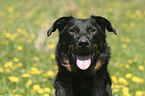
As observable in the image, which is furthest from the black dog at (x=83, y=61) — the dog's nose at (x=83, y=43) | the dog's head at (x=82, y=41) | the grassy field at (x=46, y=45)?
the grassy field at (x=46, y=45)

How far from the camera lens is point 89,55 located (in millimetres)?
2742

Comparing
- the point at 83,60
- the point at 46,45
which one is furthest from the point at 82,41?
the point at 46,45

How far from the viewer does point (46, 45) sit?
5.73 meters

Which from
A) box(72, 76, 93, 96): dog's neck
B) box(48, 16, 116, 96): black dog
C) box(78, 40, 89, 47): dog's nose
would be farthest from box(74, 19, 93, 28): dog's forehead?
box(72, 76, 93, 96): dog's neck

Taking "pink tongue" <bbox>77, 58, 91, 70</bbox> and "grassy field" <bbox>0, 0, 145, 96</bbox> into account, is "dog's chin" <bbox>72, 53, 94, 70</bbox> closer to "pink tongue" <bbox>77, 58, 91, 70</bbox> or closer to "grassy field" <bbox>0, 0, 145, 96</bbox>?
"pink tongue" <bbox>77, 58, 91, 70</bbox>

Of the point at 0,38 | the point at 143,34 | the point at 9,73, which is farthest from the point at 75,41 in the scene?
the point at 143,34

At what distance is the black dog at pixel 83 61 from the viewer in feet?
9.02

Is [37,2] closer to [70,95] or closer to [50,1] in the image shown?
[50,1]

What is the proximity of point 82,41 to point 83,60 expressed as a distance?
0.89 feet

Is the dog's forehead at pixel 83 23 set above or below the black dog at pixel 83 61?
above

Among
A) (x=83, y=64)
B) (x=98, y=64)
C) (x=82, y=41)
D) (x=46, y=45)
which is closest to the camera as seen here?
(x=82, y=41)

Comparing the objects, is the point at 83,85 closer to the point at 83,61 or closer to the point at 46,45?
the point at 83,61

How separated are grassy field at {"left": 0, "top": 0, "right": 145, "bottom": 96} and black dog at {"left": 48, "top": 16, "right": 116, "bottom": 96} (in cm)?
76

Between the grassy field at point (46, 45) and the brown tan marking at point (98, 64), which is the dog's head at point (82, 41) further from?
the grassy field at point (46, 45)
